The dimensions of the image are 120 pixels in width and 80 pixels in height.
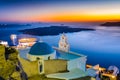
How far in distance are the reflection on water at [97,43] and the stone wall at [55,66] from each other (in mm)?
6249

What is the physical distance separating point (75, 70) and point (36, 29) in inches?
410

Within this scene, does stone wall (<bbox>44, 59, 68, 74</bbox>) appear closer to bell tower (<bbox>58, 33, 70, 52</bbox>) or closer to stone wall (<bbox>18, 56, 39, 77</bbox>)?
stone wall (<bbox>18, 56, 39, 77</bbox>)

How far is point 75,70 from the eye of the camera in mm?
8828

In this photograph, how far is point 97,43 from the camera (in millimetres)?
18188

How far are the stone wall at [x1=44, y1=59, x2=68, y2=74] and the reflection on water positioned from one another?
20.5 ft

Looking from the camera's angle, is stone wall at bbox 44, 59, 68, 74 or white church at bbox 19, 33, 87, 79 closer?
white church at bbox 19, 33, 87, 79

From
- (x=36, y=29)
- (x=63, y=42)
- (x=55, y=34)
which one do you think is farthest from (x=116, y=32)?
(x=63, y=42)

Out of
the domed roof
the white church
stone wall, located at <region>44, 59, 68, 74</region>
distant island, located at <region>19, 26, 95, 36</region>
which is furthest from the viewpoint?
distant island, located at <region>19, 26, 95, 36</region>

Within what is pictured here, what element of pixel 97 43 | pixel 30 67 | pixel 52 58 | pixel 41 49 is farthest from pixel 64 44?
pixel 97 43

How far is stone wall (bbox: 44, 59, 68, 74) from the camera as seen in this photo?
852 centimetres

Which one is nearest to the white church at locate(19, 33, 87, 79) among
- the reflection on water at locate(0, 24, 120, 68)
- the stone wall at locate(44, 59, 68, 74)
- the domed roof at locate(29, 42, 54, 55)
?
the domed roof at locate(29, 42, 54, 55)

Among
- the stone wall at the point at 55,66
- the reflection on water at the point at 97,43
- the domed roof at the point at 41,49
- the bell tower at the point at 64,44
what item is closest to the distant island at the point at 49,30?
the reflection on water at the point at 97,43

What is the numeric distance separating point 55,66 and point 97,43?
10.2 metres

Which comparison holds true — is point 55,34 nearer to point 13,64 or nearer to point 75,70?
point 75,70
